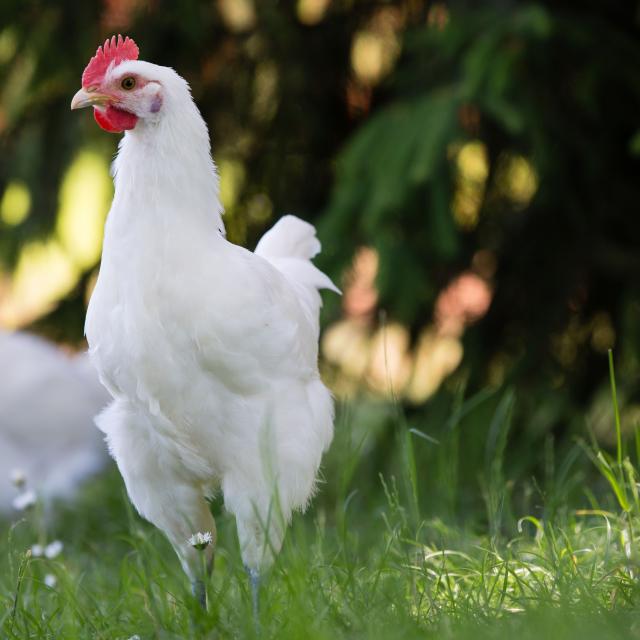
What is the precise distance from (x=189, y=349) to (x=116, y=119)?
0.65 m

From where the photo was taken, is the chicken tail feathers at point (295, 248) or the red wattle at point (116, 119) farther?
the chicken tail feathers at point (295, 248)

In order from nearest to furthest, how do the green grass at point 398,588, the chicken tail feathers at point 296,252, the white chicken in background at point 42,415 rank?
the green grass at point 398,588, the chicken tail feathers at point 296,252, the white chicken in background at point 42,415

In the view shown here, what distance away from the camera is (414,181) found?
4090mm

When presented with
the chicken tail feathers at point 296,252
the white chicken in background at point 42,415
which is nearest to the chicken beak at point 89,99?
the chicken tail feathers at point 296,252

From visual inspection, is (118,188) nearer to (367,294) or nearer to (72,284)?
(367,294)

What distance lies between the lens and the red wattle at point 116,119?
2990mm

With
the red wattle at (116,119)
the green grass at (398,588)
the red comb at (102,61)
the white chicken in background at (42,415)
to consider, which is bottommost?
the white chicken in background at (42,415)

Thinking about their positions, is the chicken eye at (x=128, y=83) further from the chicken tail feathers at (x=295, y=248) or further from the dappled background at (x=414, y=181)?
the dappled background at (x=414, y=181)

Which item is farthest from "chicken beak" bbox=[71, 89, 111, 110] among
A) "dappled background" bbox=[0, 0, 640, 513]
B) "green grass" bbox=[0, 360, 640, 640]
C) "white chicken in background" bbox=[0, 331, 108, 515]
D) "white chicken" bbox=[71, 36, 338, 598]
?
"white chicken in background" bbox=[0, 331, 108, 515]

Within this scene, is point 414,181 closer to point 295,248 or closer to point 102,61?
point 295,248

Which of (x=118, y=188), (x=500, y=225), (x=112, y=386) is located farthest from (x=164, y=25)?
(x=112, y=386)

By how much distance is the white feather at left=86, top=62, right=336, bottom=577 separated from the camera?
9.53ft

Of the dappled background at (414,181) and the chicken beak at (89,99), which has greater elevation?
the chicken beak at (89,99)

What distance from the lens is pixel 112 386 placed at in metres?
3.05
